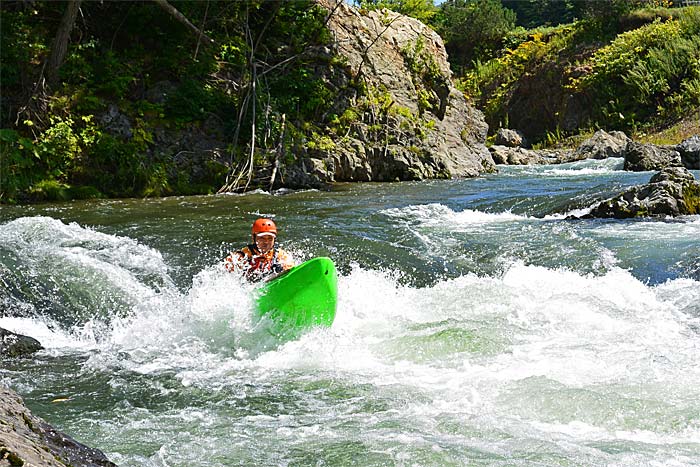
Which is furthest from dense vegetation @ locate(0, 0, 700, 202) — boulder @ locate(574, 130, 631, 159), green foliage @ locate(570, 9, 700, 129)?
green foliage @ locate(570, 9, 700, 129)

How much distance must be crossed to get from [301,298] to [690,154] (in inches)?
597

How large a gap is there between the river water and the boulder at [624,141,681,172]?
7873 mm

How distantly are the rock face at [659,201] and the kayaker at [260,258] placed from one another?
5598mm

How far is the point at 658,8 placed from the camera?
3441 centimetres

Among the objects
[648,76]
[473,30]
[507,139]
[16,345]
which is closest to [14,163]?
[16,345]

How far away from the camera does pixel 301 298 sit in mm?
6527

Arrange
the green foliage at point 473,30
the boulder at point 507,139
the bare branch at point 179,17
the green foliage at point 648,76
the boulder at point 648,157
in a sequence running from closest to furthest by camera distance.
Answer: the bare branch at point 179,17 < the boulder at point 648,157 < the green foliage at point 648,76 < the boulder at point 507,139 < the green foliage at point 473,30

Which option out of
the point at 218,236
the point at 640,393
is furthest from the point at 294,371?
the point at 218,236

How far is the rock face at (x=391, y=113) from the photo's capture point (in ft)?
54.6

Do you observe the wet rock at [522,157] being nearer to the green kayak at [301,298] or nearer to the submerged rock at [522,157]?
the submerged rock at [522,157]

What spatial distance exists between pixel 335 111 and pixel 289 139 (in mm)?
1741

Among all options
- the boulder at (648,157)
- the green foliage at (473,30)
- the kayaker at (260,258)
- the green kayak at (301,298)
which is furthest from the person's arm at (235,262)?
the green foliage at (473,30)

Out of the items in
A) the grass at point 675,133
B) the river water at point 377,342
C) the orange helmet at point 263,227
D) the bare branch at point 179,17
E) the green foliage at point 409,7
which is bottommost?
the river water at point 377,342

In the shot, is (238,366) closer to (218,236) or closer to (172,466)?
(172,466)
